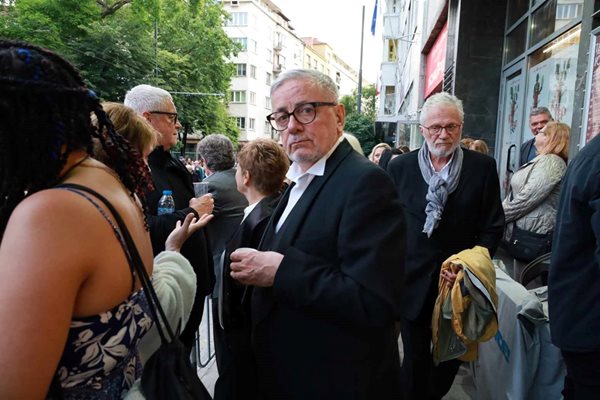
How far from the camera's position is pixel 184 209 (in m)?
2.77

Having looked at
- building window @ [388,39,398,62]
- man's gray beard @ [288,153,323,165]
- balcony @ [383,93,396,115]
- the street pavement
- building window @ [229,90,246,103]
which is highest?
building window @ [388,39,398,62]

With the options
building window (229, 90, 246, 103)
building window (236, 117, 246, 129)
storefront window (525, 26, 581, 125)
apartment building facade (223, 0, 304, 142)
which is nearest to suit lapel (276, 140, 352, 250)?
storefront window (525, 26, 581, 125)

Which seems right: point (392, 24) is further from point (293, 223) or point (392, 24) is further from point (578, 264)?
point (293, 223)

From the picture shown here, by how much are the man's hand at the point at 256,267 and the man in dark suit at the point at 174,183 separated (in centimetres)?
110

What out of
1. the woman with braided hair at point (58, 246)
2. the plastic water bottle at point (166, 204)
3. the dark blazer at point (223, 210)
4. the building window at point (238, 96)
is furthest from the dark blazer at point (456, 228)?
the building window at point (238, 96)

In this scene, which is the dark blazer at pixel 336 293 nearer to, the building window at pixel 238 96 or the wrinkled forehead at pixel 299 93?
the wrinkled forehead at pixel 299 93

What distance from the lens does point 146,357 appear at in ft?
5.07

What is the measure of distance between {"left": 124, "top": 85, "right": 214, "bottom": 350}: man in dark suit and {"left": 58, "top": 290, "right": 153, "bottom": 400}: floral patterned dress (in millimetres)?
1378

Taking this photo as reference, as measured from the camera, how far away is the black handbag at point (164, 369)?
125 centimetres

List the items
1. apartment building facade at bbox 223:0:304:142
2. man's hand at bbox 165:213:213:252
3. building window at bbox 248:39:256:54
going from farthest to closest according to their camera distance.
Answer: building window at bbox 248:39:256:54, apartment building facade at bbox 223:0:304:142, man's hand at bbox 165:213:213:252

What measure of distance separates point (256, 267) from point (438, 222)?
5.69 ft

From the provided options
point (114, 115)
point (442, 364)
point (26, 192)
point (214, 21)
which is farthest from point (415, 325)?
point (214, 21)

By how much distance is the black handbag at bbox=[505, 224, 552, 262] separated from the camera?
3490 millimetres

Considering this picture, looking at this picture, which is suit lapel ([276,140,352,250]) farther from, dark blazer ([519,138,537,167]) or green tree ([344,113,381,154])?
green tree ([344,113,381,154])
